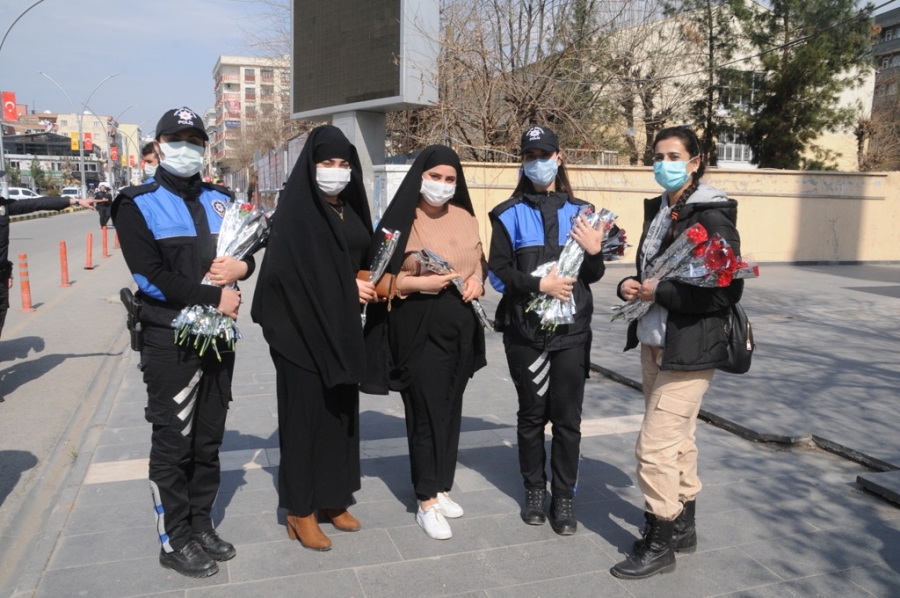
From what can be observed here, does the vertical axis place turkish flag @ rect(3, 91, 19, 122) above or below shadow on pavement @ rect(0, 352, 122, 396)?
above

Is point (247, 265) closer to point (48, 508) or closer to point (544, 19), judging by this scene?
point (48, 508)

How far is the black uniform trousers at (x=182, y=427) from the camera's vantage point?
334cm

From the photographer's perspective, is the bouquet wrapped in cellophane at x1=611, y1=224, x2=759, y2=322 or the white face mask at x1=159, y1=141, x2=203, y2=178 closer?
the bouquet wrapped in cellophane at x1=611, y1=224, x2=759, y2=322

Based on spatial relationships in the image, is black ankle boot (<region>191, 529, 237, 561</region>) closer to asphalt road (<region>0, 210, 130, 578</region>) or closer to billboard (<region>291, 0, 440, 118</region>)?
asphalt road (<region>0, 210, 130, 578</region>)

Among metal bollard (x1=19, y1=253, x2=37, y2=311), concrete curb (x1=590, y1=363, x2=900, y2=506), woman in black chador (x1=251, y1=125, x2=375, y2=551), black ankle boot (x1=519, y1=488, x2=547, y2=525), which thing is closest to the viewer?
woman in black chador (x1=251, y1=125, x2=375, y2=551)

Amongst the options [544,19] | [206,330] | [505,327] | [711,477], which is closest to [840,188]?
[544,19]

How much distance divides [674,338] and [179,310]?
227cm

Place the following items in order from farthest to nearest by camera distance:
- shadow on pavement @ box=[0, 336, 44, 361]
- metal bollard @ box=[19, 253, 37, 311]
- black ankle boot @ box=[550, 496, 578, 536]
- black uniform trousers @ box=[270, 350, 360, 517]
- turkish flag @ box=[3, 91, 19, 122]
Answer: turkish flag @ box=[3, 91, 19, 122], metal bollard @ box=[19, 253, 37, 311], shadow on pavement @ box=[0, 336, 44, 361], black ankle boot @ box=[550, 496, 578, 536], black uniform trousers @ box=[270, 350, 360, 517]

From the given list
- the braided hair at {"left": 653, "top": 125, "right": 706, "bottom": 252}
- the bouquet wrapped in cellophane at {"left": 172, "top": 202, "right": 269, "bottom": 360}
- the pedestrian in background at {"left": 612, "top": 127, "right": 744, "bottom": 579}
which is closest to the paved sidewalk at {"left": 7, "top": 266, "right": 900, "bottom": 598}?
the pedestrian in background at {"left": 612, "top": 127, "right": 744, "bottom": 579}

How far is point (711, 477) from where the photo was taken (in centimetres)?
473

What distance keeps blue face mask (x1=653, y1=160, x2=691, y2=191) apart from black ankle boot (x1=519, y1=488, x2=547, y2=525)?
178 centimetres

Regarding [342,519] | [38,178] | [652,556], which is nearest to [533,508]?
[652,556]

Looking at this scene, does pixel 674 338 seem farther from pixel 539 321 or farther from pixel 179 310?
pixel 179 310

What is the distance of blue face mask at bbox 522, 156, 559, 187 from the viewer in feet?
12.5
